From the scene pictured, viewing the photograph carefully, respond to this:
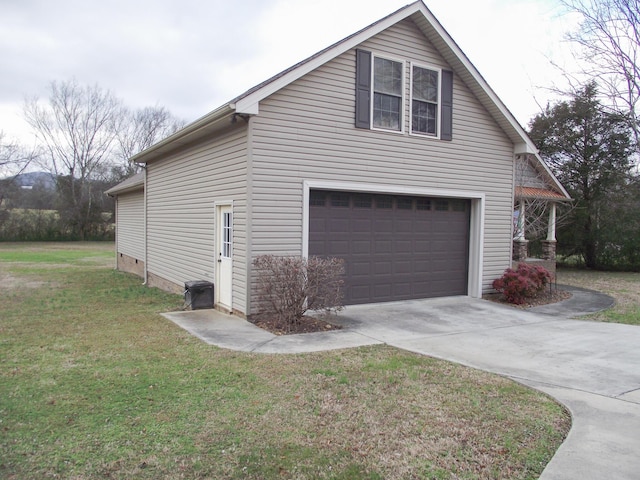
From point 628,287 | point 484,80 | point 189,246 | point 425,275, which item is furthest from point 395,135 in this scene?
point 628,287

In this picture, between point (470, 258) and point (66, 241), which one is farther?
point (66, 241)

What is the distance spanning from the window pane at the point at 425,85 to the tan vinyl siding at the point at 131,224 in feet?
34.0

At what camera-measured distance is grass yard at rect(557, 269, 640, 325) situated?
31.2 feet

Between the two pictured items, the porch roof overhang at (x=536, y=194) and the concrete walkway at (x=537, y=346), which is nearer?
the concrete walkway at (x=537, y=346)

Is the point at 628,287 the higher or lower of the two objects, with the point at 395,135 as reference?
lower

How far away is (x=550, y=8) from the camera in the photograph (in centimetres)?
1616

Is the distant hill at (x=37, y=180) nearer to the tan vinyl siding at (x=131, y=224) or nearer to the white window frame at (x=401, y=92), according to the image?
the tan vinyl siding at (x=131, y=224)

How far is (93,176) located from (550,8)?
125 feet

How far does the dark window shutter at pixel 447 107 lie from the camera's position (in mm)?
10539

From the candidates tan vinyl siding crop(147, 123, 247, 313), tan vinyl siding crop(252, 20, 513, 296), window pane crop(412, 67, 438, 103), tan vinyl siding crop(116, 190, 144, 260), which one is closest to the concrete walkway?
tan vinyl siding crop(147, 123, 247, 313)

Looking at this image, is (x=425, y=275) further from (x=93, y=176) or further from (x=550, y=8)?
(x=93, y=176)

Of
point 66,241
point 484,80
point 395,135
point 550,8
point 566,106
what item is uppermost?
point 550,8

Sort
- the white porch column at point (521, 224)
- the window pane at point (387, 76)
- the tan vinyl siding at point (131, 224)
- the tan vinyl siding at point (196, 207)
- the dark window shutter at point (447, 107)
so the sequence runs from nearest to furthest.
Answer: the tan vinyl siding at point (196, 207) → the window pane at point (387, 76) → the dark window shutter at point (447, 107) → the white porch column at point (521, 224) → the tan vinyl siding at point (131, 224)

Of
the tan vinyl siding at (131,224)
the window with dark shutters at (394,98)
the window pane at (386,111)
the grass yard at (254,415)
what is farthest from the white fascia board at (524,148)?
the tan vinyl siding at (131,224)
